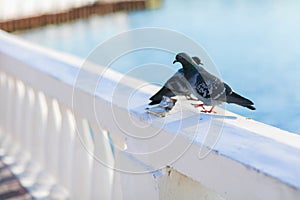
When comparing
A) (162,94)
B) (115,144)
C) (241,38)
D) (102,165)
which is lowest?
(241,38)

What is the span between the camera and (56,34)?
5.58 meters

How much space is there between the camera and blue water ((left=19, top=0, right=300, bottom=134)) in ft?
9.18

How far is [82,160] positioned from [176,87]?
0.52m

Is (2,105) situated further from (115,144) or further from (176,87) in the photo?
(176,87)

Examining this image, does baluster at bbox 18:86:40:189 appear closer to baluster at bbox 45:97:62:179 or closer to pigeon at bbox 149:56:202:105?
baluster at bbox 45:97:62:179

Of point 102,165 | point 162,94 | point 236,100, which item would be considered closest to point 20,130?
point 102,165

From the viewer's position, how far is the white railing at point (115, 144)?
0.74 meters

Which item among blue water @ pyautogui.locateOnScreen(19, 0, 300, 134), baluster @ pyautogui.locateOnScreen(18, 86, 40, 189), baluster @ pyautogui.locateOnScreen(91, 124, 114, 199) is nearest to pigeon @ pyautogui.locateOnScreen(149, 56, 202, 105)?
baluster @ pyautogui.locateOnScreen(91, 124, 114, 199)

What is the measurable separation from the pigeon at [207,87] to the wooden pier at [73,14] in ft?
16.8

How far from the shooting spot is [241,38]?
4.46 m

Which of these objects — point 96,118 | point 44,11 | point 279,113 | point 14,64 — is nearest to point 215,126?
point 96,118

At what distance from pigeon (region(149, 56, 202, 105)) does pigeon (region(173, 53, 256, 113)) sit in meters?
0.01

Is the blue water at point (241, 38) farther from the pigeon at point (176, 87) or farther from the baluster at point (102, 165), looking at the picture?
the pigeon at point (176, 87)

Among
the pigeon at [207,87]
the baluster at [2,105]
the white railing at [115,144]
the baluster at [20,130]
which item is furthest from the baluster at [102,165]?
the baluster at [2,105]
